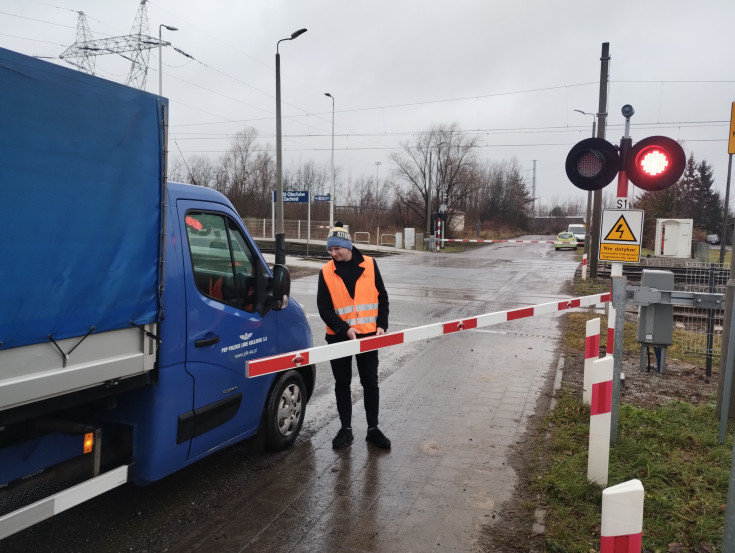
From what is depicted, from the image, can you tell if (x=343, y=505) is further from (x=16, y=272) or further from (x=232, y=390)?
(x=16, y=272)

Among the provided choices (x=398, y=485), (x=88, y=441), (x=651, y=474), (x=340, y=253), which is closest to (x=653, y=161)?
(x=651, y=474)

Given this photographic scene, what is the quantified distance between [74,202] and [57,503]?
1.48 metres

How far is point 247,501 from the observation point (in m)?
4.10

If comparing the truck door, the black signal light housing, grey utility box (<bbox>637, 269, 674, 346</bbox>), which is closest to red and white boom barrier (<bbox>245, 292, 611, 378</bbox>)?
the truck door

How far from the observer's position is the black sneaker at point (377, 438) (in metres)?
5.12

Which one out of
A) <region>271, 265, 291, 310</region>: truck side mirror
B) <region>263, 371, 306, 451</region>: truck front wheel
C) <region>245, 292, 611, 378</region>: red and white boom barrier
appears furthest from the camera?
<region>263, 371, 306, 451</region>: truck front wheel

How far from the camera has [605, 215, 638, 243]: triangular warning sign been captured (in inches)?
193

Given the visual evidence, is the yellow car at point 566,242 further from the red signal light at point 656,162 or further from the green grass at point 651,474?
the red signal light at point 656,162

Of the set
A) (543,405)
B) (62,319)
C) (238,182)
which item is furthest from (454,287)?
(238,182)

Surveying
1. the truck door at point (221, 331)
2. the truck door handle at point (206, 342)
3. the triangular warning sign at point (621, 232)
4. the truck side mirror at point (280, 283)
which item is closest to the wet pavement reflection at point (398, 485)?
the truck door at point (221, 331)

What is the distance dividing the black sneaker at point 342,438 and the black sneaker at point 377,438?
6.6 inches

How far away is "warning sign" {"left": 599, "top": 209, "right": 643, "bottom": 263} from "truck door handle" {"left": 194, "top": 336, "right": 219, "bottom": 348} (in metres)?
3.30

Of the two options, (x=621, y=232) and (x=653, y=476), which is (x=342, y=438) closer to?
(x=653, y=476)

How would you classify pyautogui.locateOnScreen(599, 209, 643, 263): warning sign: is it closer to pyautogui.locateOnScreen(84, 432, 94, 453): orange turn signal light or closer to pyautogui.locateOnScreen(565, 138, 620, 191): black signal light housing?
pyautogui.locateOnScreen(565, 138, 620, 191): black signal light housing
